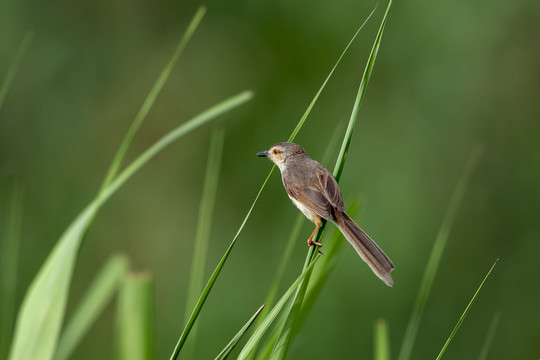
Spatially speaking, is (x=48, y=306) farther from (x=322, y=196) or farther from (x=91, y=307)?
(x=322, y=196)

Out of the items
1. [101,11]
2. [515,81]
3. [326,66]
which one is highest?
[101,11]

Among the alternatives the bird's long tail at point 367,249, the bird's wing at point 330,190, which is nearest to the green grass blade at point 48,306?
the bird's long tail at point 367,249

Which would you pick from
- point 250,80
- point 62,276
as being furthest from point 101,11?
point 62,276

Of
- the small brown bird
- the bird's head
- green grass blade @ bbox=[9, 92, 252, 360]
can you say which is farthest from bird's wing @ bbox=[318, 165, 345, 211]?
green grass blade @ bbox=[9, 92, 252, 360]

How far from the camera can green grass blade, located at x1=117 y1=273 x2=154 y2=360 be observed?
191 centimetres

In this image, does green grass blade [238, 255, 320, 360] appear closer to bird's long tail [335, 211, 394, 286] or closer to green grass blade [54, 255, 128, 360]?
bird's long tail [335, 211, 394, 286]

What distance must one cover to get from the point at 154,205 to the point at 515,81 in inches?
173

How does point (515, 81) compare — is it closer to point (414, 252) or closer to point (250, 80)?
point (414, 252)

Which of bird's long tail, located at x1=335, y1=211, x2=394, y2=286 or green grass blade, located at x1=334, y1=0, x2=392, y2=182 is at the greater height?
green grass blade, located at x1=334, y1=0, x2=392, y2=182

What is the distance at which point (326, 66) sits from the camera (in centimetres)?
769

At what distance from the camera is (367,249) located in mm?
2568

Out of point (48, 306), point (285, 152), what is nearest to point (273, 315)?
point (48, 306)

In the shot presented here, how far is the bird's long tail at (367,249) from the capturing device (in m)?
2.40

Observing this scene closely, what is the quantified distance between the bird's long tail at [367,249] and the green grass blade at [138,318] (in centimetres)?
77
